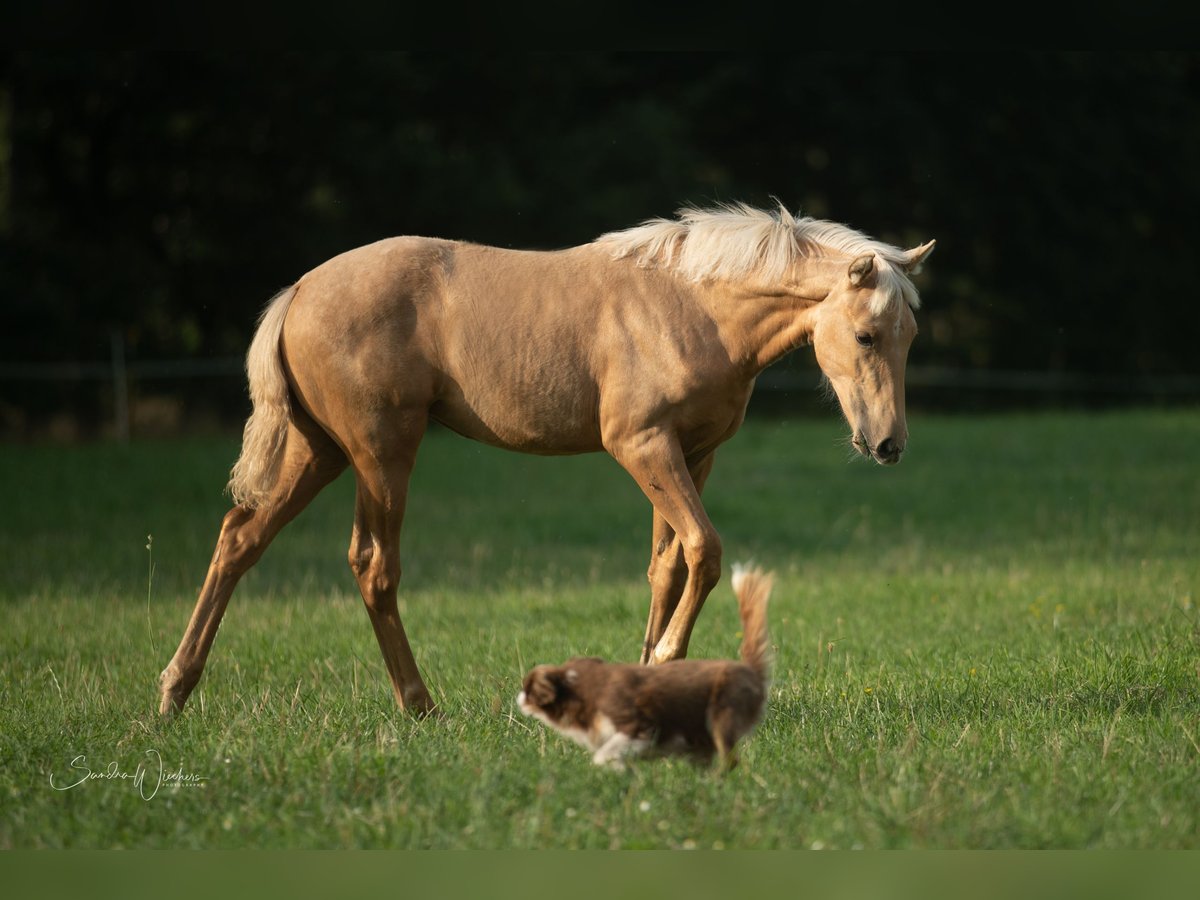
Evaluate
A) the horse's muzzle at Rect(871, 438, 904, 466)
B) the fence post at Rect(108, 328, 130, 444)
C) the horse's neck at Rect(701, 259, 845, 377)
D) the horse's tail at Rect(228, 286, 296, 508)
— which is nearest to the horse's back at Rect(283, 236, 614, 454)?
the horse's tail at Rect(228, 286, 296, 508)

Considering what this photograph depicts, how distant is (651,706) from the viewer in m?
4.82

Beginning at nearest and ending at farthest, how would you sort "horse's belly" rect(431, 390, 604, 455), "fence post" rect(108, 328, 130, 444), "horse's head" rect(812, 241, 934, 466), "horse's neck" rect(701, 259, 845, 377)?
"horse's head" rect(812, 241, 934, 466) → "horse's neck" rect(701, 259, 845, 377) → "horse's belly" rect(431, 390, 604, 455) → "fence post" rect(108, 328, 130, 444)

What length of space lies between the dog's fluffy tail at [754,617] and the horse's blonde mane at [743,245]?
1552 millimetres

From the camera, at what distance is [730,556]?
1216 cm

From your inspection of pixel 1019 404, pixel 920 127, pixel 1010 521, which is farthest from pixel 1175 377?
pixel 1010 521

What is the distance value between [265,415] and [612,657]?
2356mm

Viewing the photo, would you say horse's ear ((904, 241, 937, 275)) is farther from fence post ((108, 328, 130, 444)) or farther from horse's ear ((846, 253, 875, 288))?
fence post ((108, 328, 130, 444))

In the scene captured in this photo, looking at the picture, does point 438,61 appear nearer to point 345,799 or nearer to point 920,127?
point 920,127

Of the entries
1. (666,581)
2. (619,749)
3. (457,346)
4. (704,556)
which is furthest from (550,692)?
(457,346)

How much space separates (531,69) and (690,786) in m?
25.9

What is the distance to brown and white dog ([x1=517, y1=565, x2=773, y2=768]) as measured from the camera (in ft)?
15.8

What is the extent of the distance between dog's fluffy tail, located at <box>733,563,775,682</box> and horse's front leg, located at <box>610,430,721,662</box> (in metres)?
0.62

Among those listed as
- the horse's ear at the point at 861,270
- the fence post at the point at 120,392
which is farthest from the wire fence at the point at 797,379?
the horse's ear at the point at 861,270
